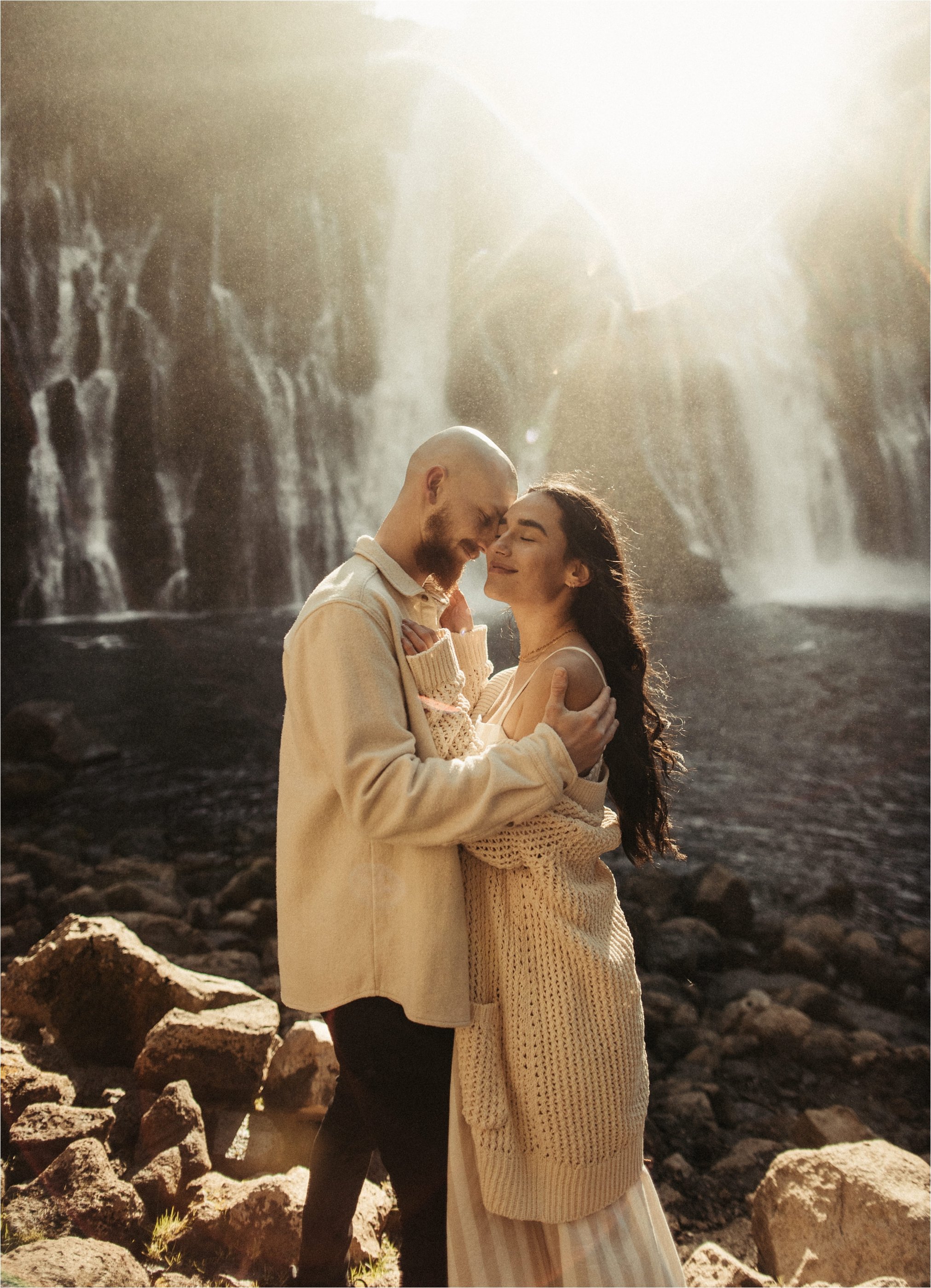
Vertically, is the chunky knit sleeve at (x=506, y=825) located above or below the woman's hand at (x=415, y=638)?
below

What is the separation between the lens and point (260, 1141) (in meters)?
2.42

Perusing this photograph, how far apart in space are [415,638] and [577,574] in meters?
0.45

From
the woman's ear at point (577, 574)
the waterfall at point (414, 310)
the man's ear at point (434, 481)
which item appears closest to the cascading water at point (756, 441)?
the waterfall at point (414, 310)

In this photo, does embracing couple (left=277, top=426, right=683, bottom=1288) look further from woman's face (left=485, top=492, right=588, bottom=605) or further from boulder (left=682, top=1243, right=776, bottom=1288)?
boulder (left=682, top=1243, right=776, bottom=1288)

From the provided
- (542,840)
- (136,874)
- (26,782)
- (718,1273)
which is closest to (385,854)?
(542,840)

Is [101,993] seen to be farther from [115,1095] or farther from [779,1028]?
[779,1028]

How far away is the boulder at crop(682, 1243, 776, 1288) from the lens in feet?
6.77

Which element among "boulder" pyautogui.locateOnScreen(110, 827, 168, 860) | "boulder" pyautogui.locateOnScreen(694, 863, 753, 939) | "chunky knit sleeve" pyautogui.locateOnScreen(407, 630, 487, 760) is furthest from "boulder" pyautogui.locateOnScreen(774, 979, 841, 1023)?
"boulder" pyautogui.locateOnScreen(110, 827, 168, 860)

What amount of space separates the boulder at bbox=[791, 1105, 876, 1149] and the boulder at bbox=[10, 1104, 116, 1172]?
261cm

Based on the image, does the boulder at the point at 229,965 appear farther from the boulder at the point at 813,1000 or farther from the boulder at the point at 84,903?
the boulder at the point at 813,1000

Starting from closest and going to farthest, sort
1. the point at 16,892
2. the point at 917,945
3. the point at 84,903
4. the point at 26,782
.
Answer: the point at 84,903 < the point at 16,892 < the point at 917,945 < the point at 26,782

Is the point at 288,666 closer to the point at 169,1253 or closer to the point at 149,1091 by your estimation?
the point at 169,1253

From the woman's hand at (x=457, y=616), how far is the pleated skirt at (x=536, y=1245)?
1.01m

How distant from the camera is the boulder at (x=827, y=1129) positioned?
2867 millimetres
